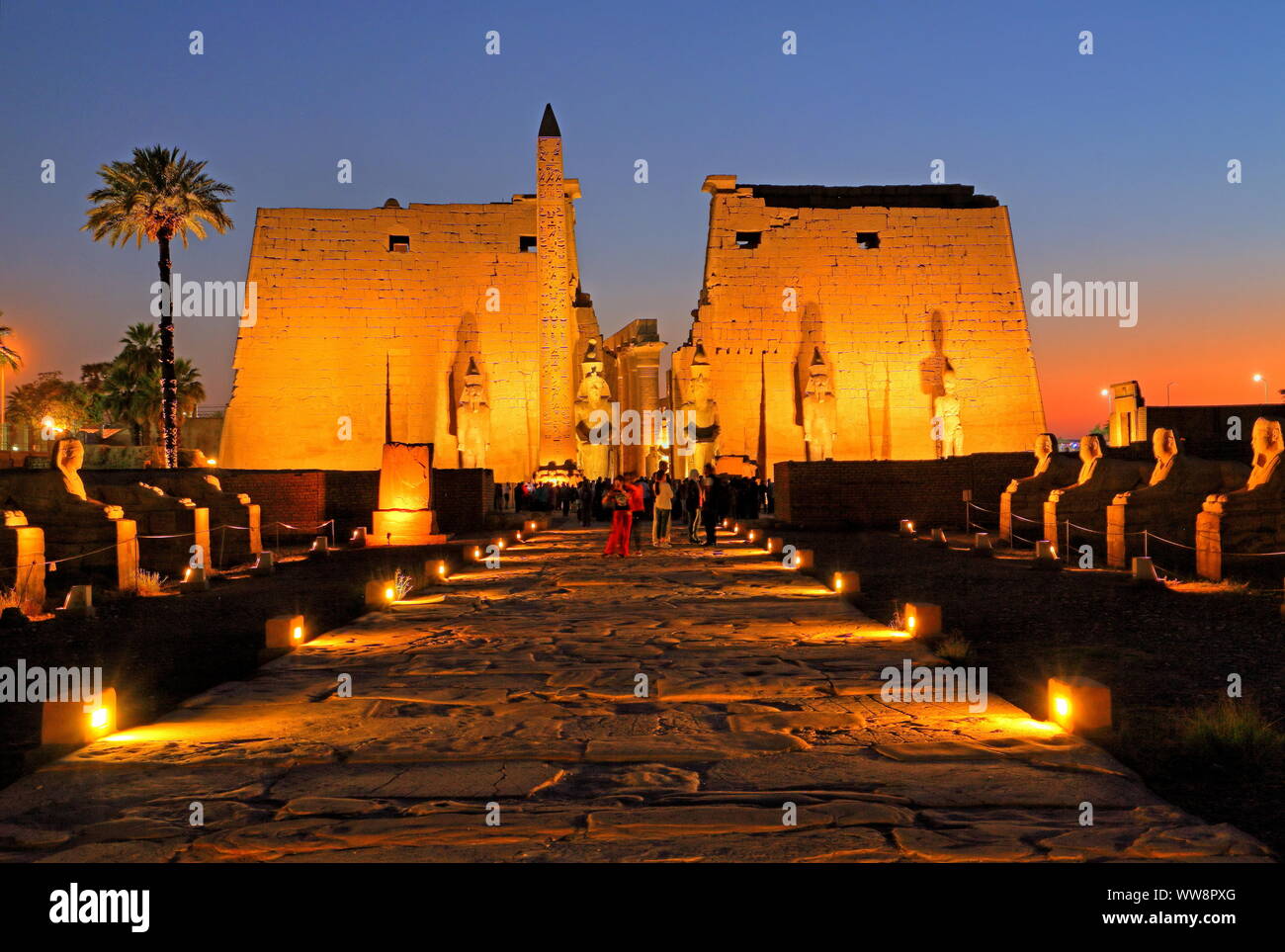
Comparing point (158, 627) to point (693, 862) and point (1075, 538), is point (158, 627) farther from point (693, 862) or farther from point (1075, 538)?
point (1075, 538)

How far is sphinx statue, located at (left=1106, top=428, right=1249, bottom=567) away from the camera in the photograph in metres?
13.5

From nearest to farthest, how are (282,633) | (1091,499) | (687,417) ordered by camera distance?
(282,633), (1091,499), (687,417)

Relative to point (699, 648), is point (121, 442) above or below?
above

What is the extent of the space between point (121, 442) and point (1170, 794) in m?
42.0

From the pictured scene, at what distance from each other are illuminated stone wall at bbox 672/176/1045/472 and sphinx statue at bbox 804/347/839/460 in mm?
2982

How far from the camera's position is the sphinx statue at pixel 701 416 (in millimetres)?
30719

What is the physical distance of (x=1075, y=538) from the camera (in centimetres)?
1569

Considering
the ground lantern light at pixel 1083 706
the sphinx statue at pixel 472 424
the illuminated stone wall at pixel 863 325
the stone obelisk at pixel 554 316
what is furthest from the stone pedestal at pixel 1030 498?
the stone obelisk at pixel 554 316

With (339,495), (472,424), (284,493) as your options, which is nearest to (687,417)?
(472,424)

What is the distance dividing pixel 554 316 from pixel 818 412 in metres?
9.52

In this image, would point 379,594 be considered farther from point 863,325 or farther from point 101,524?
point 863,325

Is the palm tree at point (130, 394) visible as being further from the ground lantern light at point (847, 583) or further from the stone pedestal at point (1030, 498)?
the ground lantern light at point (847, 583)

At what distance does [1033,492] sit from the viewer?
682 inches
